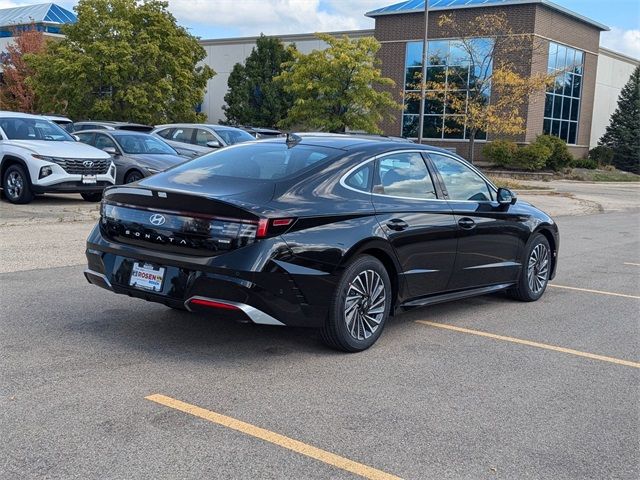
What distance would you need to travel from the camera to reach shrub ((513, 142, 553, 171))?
111 feet

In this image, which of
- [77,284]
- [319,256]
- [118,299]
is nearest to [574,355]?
[319,256]

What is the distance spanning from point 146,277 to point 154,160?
418 inches

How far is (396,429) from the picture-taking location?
4004mm

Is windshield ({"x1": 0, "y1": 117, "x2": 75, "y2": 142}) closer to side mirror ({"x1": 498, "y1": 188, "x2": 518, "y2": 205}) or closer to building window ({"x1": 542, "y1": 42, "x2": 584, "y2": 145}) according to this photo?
side mirror ({"x1": 498, "y1": 188, "x2": 518, "y2": 205})

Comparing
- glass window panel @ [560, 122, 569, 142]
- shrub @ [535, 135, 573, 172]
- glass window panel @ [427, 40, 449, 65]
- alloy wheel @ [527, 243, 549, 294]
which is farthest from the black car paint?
glass window panel @ [560, 122, 569, 142]

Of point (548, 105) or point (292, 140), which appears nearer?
point (292, 140)

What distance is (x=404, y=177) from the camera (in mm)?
5941

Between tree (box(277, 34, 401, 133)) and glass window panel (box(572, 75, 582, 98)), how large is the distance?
60.2 ft

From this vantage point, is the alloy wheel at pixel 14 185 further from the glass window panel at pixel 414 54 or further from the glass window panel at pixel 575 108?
the glass window panel at pixel 575 108

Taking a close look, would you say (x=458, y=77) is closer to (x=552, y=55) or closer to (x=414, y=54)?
(x=414, y=54)

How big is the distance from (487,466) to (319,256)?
6.31 ft

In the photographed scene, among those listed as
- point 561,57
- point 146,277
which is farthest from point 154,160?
point 561,57

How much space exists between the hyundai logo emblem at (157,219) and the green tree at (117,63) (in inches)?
986

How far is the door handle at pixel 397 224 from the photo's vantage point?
18.1 feet
